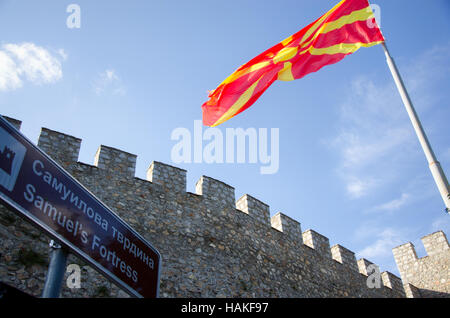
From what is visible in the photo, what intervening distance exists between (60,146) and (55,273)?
249 inches

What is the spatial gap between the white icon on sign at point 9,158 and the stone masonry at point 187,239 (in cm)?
447

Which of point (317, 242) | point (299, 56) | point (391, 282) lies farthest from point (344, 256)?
point (299, 56)

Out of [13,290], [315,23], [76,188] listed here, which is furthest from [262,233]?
[13,290]

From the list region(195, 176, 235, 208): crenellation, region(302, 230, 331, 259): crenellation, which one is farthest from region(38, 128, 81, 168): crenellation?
region(302, 230, 331, 259): crenellation

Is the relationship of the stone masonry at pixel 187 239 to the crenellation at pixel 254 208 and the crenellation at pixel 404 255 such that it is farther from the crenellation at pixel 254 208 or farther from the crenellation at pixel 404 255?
the crenellation at pixel 404 255

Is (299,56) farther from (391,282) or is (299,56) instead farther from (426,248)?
(426,248)

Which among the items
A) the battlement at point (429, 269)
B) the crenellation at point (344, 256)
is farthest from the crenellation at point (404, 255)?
the crenellation at point (344, 256)

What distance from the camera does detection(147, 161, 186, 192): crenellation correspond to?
895cm

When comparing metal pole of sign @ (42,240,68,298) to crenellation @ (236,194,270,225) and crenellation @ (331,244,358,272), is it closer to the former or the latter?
crenellation @ (236,194,270,225)

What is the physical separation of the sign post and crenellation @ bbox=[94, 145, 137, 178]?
5644 millimetres

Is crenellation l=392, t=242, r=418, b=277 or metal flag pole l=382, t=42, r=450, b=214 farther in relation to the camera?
crenellation l=392, t=242, r=418, b=277

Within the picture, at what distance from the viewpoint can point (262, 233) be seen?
1004 centimetres

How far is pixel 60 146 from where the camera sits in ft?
26.2

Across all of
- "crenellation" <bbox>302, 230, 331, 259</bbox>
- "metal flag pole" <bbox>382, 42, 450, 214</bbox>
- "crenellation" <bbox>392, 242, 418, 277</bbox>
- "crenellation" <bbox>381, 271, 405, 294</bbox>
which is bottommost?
"metal flag pole" <bbox>382, 42, 450, 214</bbox>
